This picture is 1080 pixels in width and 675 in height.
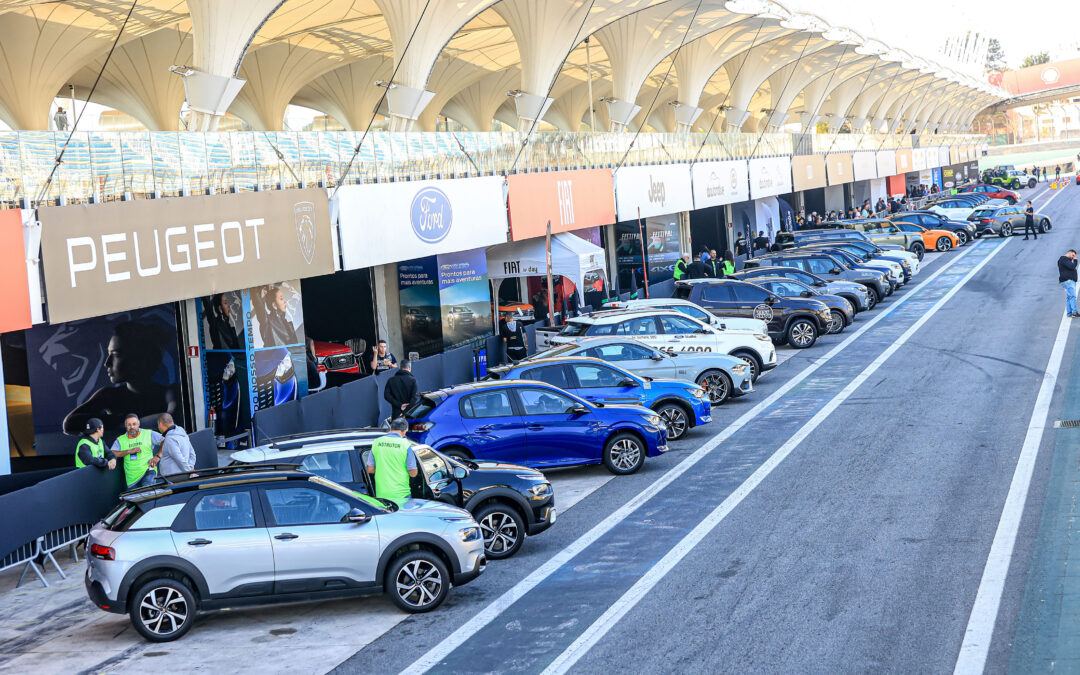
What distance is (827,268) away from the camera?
3491cm

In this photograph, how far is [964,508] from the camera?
1315 centimetres

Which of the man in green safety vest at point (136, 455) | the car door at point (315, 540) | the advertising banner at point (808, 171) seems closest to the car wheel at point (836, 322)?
the man in green safety vest at point (136, 455)

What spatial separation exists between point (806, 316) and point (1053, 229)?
37.0m

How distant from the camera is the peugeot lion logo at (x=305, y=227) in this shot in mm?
19766

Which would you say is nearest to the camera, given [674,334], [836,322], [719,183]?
[674,334]

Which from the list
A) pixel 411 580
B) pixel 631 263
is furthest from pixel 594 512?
pixel 631 263

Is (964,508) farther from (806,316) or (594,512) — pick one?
(806,316)

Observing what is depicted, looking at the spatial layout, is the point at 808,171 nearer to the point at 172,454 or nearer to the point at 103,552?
the point at 172,454

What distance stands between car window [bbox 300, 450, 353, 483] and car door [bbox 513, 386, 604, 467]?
3840 millimetres

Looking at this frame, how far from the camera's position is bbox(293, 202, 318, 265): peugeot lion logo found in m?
19.8

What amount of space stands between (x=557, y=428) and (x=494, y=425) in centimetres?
92

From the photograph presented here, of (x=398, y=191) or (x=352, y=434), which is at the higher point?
(x=398, y=191)

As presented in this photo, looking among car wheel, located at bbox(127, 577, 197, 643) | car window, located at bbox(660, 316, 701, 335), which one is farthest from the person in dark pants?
car wheel, located at bbox(127, 577, 197, 643)

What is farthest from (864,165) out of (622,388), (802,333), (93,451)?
(93,451)
